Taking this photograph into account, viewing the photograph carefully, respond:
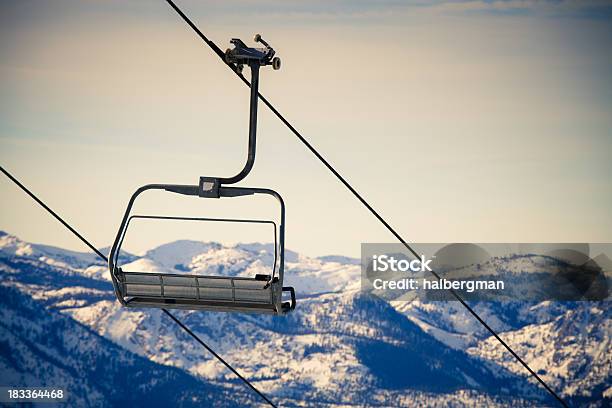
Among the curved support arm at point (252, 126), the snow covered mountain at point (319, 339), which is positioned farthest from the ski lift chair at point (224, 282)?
the snow covered mountain at point (319, 339)

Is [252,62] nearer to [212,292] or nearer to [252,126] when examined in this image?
[252,126]

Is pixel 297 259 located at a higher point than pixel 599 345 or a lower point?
higher

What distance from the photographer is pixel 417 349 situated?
99875 mm

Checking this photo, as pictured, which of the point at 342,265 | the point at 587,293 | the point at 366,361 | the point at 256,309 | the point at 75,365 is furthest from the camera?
the point at 342,265

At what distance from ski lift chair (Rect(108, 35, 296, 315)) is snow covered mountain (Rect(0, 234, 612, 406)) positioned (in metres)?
83.9

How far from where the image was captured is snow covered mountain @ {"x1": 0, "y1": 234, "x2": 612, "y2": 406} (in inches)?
3612

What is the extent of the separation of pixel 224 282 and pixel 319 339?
9610 cm

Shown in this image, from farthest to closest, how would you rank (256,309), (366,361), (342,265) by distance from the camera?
(342,265)
(366,361)
(256,309)

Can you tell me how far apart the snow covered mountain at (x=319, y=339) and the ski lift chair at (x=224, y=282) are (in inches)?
3302

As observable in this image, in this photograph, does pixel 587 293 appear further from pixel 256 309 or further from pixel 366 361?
pixel 256 309

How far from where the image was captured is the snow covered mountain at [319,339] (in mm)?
91750

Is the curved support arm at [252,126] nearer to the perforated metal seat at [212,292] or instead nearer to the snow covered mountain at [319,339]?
the perforated metal seat at [212,292]

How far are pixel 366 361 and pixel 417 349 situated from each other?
25.1ft

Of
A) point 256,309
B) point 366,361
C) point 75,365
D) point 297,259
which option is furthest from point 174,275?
point 297,259
